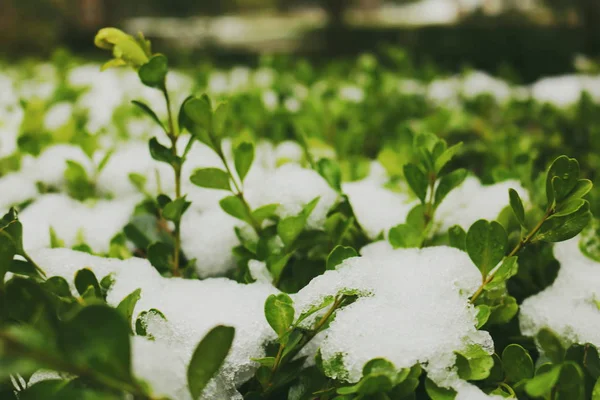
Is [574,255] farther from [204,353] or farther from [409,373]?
[204,353]

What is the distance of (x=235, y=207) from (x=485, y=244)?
42cm

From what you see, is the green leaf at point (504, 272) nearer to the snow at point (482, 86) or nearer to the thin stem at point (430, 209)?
the thin stem at point (430, 209)

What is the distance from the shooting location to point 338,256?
2.75 ft

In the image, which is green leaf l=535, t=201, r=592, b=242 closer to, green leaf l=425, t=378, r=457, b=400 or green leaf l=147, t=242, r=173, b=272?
green leaf l=425, t=378, r=457, b=400

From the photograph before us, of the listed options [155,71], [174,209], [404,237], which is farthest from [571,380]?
[155,71]

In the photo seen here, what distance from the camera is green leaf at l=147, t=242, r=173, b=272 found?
0.99 metres

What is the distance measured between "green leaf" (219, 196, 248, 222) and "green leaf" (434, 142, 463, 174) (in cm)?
34

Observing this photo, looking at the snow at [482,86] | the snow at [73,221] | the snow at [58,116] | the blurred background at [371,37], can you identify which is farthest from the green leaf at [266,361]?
the blurred background at [371,37]

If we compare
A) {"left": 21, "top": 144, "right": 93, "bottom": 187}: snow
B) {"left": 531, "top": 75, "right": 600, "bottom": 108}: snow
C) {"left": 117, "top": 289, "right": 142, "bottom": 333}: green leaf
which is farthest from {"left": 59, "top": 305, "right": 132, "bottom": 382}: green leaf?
{"left": 531, "top": 75, "right": 600, "bottom": 108}: snow

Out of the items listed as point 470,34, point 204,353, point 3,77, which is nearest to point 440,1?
point 470,34

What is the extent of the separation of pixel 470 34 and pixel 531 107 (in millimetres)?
11208

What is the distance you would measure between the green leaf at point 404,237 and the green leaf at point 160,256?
0.39 metres

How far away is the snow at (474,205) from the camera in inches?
43.4

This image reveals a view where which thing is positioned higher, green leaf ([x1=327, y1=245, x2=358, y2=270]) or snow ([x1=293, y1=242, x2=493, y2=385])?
green leaf ([x1=327, y1=245, x2=358, y2=270])
